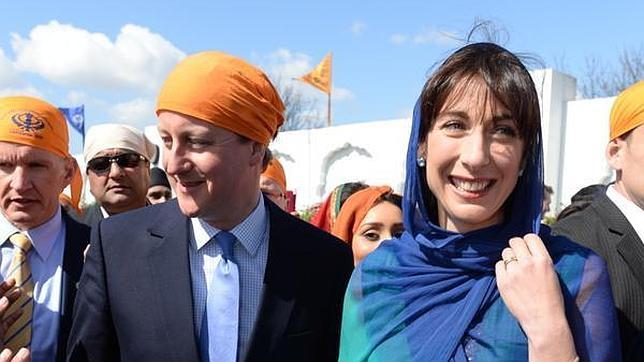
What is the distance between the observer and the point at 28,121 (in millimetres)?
2436

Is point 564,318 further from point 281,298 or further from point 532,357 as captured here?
point 281,298

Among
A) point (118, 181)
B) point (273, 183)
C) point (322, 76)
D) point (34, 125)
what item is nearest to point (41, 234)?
point (34, 125)

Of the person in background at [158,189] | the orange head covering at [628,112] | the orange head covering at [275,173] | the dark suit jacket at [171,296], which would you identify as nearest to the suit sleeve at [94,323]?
the dark suit jacket at [171,296]

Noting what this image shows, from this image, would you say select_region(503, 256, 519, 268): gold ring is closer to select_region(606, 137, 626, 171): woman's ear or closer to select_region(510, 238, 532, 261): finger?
select_region(510, 238, 532, 261): finger

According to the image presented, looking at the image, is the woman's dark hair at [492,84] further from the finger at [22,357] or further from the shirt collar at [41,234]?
the shirt collar at [41,234]

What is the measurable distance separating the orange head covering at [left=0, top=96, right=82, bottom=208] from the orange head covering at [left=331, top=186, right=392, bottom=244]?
4.33ft

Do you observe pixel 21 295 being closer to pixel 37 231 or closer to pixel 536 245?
pixel 37 231

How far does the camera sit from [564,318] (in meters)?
1.41

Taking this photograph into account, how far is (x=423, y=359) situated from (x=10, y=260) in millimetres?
1659

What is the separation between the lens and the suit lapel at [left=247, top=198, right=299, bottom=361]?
6.07 feet

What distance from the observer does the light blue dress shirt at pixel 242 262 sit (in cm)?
189

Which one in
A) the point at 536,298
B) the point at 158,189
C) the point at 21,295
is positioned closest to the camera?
the point at 536,298

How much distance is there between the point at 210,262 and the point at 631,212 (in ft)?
5.42

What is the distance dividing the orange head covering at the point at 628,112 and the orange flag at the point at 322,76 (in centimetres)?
1925
